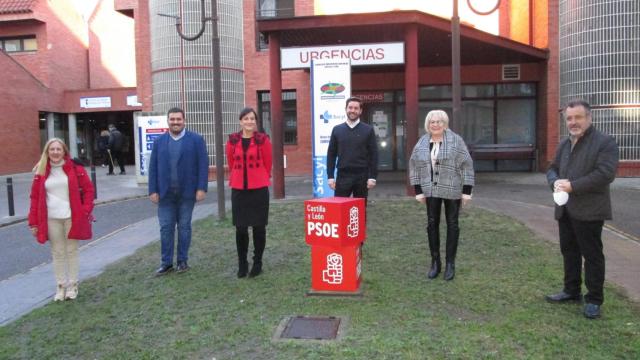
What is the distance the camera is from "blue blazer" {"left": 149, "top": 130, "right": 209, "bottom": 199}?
6.50 meters

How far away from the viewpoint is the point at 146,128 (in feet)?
53.8

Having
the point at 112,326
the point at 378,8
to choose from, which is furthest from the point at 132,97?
the point at 112,326

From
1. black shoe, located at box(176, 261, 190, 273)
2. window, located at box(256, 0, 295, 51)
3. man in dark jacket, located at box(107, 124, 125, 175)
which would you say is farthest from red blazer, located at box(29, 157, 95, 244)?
man in dark jacket, located at box(107, 124, 125, 175)

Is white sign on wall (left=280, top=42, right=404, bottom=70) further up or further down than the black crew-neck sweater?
further up

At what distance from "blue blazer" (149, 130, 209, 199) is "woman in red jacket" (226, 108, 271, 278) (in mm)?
494

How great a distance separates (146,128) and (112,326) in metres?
12.2

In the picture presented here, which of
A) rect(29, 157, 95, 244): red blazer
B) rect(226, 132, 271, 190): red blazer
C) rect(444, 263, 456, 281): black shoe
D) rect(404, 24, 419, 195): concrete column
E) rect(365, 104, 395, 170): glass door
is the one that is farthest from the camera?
rect(365, 104, 395, 170): glass door

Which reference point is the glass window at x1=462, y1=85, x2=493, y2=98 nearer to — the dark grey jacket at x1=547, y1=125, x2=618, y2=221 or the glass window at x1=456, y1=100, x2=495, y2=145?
the glass window at x1=456, y1=100, x2=495, y2=145

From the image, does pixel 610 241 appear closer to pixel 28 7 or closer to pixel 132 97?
pixel 132 97

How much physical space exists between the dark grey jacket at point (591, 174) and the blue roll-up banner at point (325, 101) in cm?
627

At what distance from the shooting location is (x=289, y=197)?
1298 cm

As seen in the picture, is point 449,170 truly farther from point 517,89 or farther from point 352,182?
point 517,89

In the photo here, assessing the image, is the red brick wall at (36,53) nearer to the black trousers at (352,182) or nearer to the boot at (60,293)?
the boot at (60,293)

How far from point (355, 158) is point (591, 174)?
2.70m
